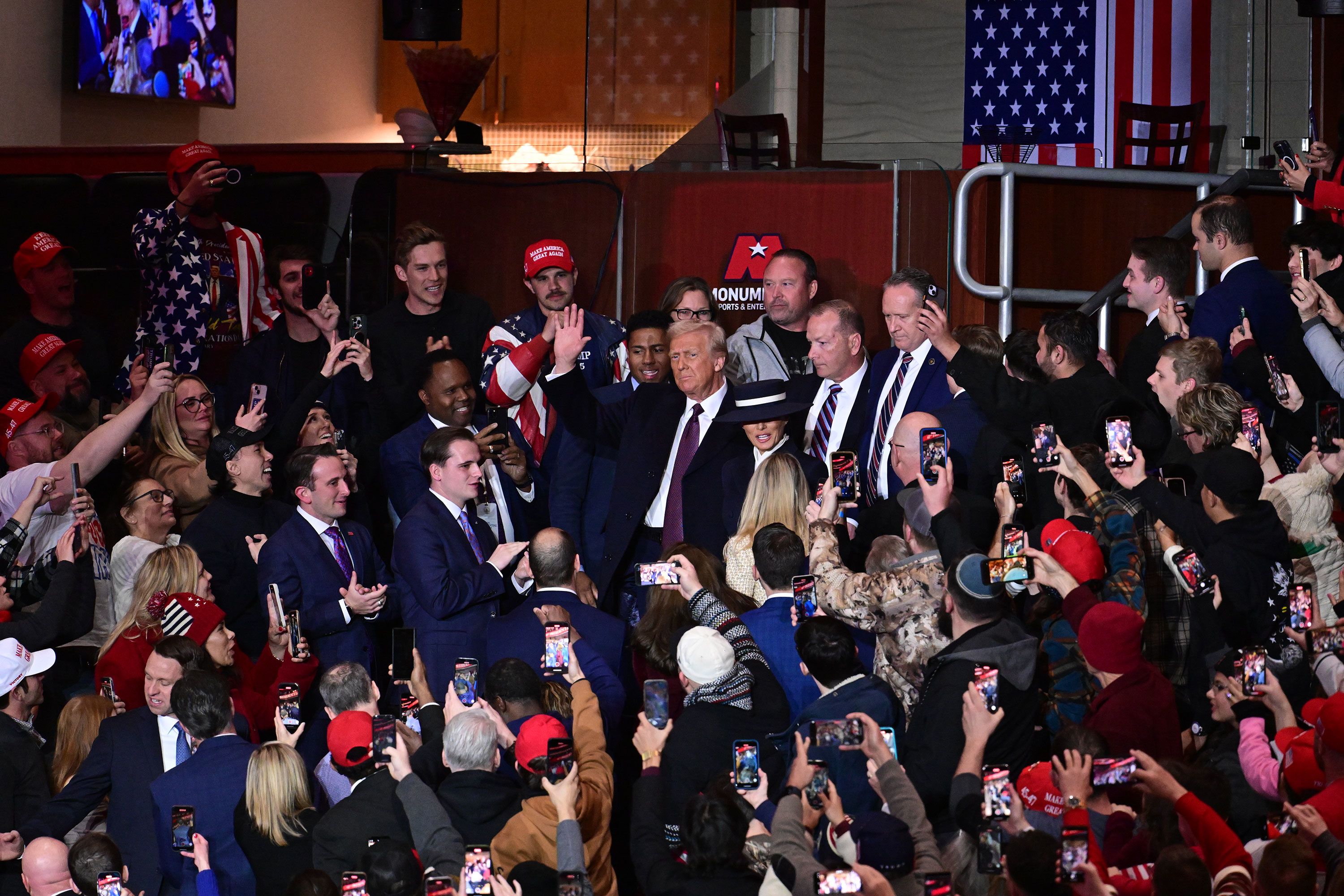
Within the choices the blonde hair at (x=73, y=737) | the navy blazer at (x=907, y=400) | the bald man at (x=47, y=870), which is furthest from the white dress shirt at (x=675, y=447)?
the bald man at (x=47, y=870)

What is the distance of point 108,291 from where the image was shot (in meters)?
7.60

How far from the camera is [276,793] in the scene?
3.91 m

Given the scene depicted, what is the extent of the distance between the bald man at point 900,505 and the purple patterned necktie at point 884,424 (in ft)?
0.58

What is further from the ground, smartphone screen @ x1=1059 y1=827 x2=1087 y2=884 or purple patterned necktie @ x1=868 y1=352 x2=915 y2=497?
purple patterned necktie @ x1=868 y1=352 x2=915 y2=497

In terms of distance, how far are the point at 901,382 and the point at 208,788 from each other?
267 centimetres

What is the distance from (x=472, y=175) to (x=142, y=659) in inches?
121

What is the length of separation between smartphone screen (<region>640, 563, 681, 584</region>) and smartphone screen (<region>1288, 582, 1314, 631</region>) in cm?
164

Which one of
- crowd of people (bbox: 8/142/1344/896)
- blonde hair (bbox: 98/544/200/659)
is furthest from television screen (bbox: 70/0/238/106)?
blonde hair (bbox: 98/544/200/659)

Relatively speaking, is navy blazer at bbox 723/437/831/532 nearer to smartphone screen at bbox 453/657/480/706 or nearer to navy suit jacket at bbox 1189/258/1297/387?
smartphone screen at bbox 453/657/480/706

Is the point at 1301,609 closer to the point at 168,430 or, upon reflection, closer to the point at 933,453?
the point at 933,453

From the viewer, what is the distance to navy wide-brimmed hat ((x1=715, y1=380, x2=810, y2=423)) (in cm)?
528

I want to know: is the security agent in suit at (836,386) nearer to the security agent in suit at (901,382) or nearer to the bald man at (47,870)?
the security agent in suit at (901,382)

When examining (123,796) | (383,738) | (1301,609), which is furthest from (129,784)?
(1301,609)

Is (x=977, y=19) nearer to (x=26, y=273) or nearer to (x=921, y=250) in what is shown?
(x=921, y=250)
